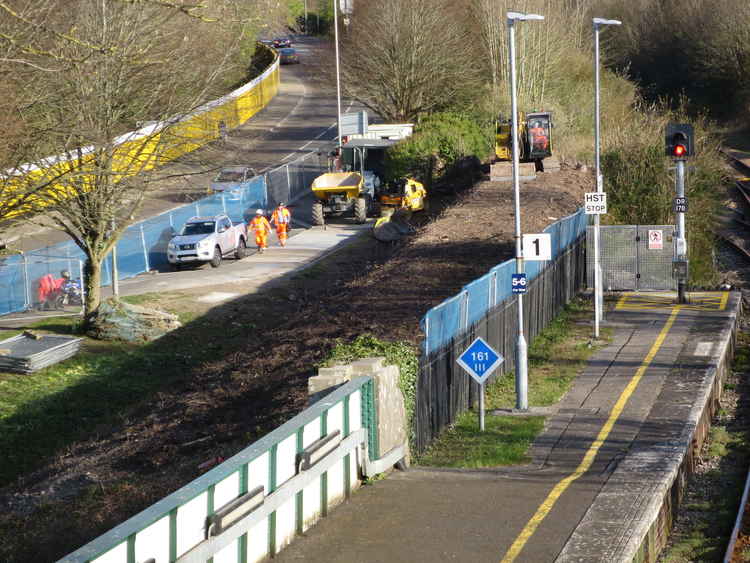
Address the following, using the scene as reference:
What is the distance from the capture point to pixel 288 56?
110 m

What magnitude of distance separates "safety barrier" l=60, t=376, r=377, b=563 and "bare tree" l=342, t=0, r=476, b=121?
53112 mm

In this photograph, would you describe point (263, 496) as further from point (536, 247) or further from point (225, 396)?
point (536, 247)

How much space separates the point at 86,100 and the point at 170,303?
25.6 feet

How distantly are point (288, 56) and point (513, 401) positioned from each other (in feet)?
310

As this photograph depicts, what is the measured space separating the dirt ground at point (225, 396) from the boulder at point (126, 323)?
1.86ft

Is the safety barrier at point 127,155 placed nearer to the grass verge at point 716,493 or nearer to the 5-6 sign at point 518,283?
the 5-6 sign at point 518,283

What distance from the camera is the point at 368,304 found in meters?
21.6

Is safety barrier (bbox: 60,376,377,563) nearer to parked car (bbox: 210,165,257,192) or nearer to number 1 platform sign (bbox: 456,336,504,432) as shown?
number 1 platform sign (bbox: 456,336,504,432)

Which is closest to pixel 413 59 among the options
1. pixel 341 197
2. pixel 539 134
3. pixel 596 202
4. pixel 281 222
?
pixel 341 197

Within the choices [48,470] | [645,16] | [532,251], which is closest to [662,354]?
[532,251]

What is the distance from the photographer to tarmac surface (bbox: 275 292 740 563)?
11125mm

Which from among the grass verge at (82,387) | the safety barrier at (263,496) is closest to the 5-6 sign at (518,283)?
the safety barrier at (263,496)

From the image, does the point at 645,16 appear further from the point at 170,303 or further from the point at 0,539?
the point at 0,539

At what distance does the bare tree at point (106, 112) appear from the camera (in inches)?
963
